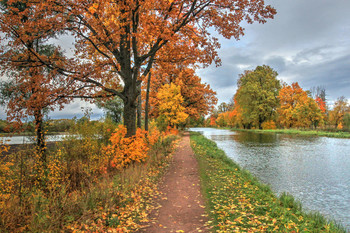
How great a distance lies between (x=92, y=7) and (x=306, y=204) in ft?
30.9

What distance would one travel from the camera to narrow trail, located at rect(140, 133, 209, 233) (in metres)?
4.09

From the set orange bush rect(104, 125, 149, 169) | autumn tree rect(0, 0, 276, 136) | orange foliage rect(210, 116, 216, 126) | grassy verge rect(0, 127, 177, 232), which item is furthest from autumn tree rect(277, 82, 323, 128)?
orange foliage rect(210, 116, 216, 126)

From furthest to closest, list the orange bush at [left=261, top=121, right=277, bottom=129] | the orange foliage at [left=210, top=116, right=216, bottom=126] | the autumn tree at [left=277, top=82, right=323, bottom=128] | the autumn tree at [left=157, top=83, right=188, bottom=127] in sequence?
1. the orange foliage at [left=210, top=116, right=216, bottom=126]
2. the orange bush at [left=261, top=121, right=277, bottom=129]
3. the autumn tree at [left=277, top=82, right=323, bottom=128]
4. the autumn tree at [left=157, top=83, right=188, bottom=127]

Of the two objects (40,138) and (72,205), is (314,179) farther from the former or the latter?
(40,138)

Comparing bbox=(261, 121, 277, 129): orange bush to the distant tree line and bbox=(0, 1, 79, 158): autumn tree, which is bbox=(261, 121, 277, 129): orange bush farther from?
bbox=(0, 1, 79, 158): autumn tree

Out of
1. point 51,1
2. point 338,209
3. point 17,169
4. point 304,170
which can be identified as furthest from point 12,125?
point 304,170

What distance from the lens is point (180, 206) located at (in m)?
5.15

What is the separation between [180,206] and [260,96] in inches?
1723

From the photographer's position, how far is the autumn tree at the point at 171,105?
2541 cm

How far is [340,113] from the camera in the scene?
4347 cm

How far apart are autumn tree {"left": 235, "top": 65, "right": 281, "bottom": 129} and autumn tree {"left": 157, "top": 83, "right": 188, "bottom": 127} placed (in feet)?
78.2

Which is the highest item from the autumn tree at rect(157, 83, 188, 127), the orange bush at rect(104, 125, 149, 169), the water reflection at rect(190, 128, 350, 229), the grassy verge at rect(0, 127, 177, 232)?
the autumn tree at rect(157, 83, 188, 127)

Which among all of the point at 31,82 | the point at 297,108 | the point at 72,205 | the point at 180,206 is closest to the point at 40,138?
the point at 31,82

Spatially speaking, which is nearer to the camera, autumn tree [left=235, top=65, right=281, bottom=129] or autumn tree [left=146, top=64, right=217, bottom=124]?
autumn tree [left=146, top=64, right=217, bottom=124]
